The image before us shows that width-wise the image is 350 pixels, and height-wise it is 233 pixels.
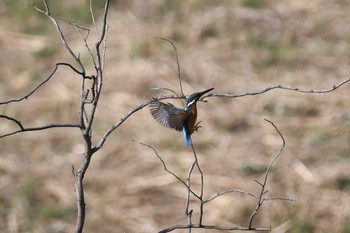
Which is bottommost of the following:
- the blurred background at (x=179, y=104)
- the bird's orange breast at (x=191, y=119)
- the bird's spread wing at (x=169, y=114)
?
the bird's orange breast at (x=191, y=119)

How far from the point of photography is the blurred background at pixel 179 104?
451 centimetres

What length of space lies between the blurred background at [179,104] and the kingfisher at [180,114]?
8.08ft

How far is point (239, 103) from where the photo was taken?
549cm

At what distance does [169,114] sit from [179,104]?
132 inches

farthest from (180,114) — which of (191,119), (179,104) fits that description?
(179,104)

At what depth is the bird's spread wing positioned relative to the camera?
184cm

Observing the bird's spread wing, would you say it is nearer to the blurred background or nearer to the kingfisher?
the kingfisher

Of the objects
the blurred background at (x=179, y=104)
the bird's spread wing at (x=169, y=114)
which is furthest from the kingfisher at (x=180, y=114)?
the blurred background at (x=179, y=104)

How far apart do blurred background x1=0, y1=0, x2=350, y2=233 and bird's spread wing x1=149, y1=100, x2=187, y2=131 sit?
2.46 m

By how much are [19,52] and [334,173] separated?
285cm

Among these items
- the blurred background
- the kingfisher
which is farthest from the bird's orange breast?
the blurred background

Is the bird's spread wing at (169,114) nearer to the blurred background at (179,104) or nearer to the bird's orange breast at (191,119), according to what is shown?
the bird's orange breast at (191,119)

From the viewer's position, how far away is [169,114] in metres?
1.88

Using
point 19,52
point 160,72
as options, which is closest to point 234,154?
point 160,72
